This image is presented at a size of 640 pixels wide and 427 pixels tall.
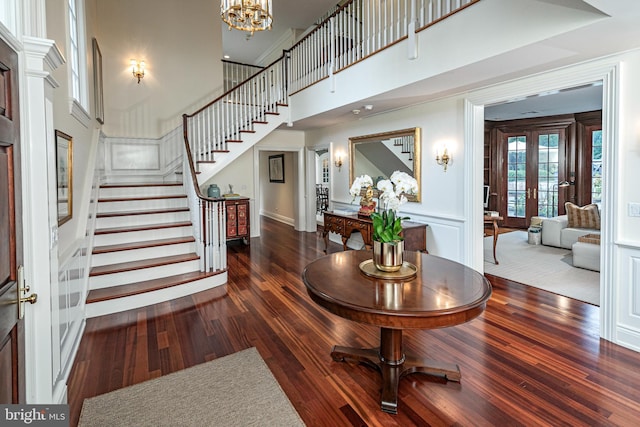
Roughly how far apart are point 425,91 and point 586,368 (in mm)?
3109

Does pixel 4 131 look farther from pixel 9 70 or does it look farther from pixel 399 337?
pixel 399 337

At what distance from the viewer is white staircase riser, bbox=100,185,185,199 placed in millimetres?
5289

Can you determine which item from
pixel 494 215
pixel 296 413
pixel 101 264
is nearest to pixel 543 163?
pixel 494 215

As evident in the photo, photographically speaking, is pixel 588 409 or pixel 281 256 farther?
pixel 281 256

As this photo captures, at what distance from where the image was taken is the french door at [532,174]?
7.89 m

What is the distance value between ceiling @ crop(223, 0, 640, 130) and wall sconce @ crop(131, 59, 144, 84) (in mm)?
2585

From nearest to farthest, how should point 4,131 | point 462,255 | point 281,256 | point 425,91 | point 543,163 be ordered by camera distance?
point 4,131 < point 425,91 < point 462,255 < point 281,256 < point 543,163

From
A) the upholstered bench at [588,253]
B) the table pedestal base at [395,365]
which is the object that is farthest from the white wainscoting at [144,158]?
the upholstered bench at [588,253]

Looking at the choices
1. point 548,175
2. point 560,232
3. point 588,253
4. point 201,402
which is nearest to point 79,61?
point 201,402

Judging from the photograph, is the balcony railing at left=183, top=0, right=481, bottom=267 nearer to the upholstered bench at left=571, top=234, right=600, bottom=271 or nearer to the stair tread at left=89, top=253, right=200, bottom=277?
the stair tread at left=89, top=253, right=200, bottom=277

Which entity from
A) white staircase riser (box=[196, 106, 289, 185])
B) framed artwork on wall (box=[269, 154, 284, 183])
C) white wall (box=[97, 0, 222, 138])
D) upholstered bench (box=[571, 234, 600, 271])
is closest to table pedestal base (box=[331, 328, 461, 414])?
upholstered bench (box=[571, 234, 600, 271])

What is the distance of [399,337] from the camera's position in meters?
2.34

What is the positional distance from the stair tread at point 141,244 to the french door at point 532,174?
302 inches

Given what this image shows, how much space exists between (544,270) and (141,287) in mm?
5288
